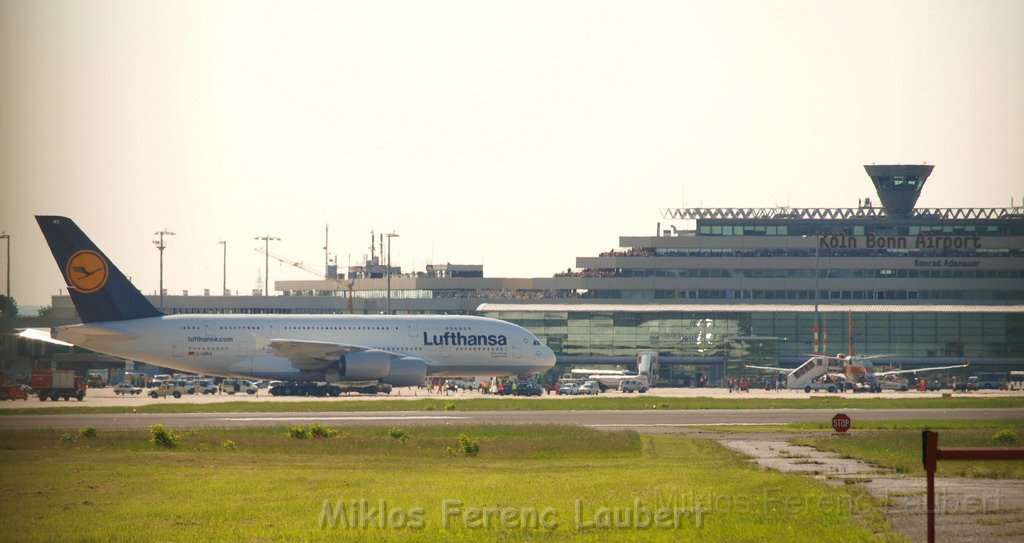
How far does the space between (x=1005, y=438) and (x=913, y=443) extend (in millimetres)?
5675

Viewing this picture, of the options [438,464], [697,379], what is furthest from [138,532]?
[697,379]

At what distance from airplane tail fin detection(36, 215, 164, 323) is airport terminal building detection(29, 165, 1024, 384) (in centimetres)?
5145

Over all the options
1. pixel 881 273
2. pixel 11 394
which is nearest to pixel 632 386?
pixel 881 273

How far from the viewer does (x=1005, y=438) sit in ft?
161

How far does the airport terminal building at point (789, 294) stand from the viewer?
5167 inches

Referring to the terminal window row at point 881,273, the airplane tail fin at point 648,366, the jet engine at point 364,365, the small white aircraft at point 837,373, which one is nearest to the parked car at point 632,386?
the airplane tail fin at point 648,366

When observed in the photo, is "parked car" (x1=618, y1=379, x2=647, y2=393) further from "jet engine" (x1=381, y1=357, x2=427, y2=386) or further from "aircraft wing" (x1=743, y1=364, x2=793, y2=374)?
"jet engine" (x1=381, y1=357, x2=427, y2=386)

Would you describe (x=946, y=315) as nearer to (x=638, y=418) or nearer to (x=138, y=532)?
(x=638, y=418)

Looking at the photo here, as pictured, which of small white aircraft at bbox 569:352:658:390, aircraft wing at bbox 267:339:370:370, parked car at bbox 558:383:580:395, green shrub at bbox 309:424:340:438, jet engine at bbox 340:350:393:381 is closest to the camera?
green shrub at bbox 309:424:340:438

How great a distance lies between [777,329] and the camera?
132 metres

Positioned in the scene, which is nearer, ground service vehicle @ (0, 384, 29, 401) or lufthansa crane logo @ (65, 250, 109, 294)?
lufthansa crane logo @ (65, 250, 109, 294)

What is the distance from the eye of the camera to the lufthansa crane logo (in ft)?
279

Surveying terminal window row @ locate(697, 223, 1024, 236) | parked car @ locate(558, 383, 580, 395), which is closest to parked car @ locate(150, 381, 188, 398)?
parked car @ locate(558, 383, 580, 395)

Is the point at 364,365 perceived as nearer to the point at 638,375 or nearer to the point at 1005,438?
the point at 638,375
